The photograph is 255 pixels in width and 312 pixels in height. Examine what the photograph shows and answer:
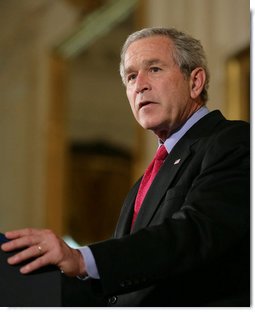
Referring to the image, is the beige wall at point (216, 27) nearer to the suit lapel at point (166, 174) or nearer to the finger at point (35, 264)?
the suit lapel at point (166, 174)

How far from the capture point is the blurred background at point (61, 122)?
37.0ft

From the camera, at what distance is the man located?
244cm

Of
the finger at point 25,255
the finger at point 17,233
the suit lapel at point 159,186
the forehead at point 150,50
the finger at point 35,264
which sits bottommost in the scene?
the finger at point 35,264

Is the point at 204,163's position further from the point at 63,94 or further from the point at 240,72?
the point at 63,94

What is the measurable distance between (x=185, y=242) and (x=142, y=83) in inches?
37.9

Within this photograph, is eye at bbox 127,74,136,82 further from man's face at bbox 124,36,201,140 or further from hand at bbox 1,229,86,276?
hand at bbox 1,229,86,276

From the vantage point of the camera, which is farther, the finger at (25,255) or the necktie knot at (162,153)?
the necktie knot at (162,153)

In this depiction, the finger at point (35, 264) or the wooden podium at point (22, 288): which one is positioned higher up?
the finger at point (35, 264)

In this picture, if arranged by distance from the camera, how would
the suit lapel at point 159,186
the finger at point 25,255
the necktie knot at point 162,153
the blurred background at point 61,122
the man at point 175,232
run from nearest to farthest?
the finger at point 25,255, the man at point 175,232, the suit lapel at point 159,186, the necktie knot at point 162,153, the blurred background at point 61,122

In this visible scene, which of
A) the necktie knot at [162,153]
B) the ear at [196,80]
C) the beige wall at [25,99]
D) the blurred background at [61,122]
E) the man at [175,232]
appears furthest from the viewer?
the beige wall at [25,99]

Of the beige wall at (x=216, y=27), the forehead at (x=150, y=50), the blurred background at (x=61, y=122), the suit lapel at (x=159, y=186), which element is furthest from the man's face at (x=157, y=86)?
the blurred background at (x=61, y=122)

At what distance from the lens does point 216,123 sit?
3.16m

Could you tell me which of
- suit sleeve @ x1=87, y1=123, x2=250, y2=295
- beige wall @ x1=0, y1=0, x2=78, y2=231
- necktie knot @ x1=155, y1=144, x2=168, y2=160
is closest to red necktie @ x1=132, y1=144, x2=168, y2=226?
necktie knot @ x1=155, y1=144, x2=168, y2=160

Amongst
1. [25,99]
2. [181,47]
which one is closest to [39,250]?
[181,47]
